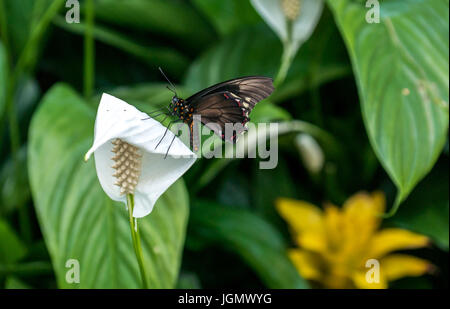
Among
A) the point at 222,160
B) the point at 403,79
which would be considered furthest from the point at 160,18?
the point at 403,79

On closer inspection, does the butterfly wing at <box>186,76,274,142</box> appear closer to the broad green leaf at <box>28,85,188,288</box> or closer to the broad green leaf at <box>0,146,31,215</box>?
the broad green leaf at <box>28,85,188,288</box>

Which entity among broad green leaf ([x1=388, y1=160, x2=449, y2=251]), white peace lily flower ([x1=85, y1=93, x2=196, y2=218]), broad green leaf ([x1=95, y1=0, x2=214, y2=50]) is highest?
broad green leaf ([x1=95, y1=0, x2=214, y2=50])

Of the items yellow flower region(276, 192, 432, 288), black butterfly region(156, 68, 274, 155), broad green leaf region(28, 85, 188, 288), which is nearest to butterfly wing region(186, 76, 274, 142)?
black butterfly region(156, 68, 274, 155)

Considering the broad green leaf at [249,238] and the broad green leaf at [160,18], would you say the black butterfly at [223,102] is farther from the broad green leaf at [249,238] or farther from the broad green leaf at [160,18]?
the broad green leaf at [160,18]

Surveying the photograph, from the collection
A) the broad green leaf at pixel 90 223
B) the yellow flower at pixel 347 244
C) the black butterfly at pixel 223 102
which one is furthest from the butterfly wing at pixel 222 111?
the yellow flower at pixel 347 244
